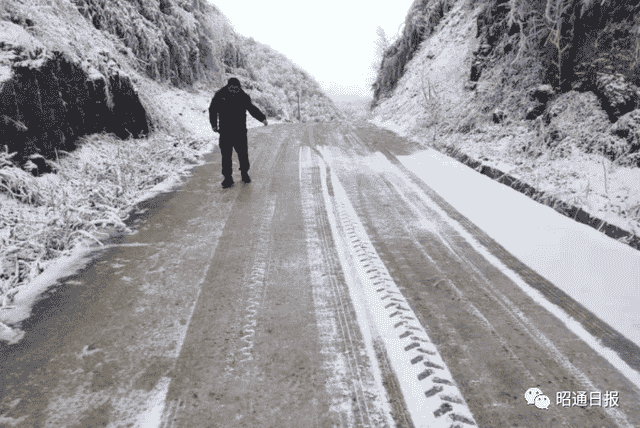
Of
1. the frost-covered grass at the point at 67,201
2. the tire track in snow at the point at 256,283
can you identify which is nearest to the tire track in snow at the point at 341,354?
the tire track in snow at the point at 256,283

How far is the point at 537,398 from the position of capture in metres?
1.86

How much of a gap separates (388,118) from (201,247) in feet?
46.7

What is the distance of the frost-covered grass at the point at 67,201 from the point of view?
3.28m

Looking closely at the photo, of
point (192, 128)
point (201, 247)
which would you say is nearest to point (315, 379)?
point (201, 247)

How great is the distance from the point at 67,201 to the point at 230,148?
7.41 feet

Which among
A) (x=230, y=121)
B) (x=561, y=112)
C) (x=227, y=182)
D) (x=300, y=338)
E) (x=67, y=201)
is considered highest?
(x=561, y=112)

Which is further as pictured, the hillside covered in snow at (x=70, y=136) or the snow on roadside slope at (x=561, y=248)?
the hillside covered in snow at (x=70, y=136)

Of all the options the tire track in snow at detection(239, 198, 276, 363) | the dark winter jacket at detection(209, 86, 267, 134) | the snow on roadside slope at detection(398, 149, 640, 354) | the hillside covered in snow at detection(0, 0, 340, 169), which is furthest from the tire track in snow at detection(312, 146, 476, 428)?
the hillside covered in snow at detection(0, 0, 340, 169)

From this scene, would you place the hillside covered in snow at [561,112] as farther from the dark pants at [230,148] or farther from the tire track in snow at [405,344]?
the dark pants at [230,148]

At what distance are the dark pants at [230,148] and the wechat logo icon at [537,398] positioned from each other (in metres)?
4.64

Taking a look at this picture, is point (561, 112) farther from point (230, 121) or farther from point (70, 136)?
point (70, 136)

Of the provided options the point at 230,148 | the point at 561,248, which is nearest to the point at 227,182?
the point at 230,148

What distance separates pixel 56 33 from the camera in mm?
5668

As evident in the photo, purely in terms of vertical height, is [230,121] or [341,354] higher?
[230,121]
